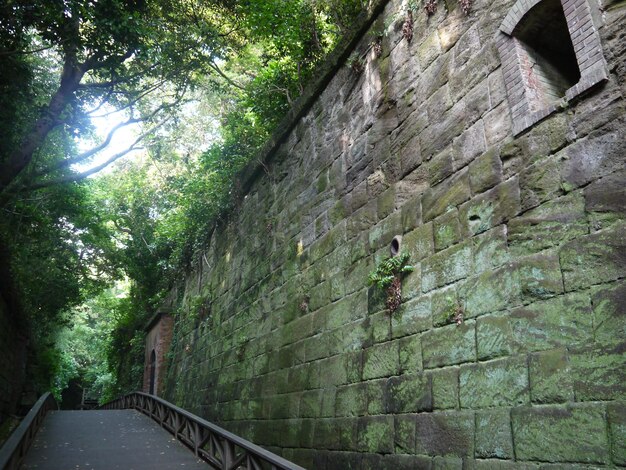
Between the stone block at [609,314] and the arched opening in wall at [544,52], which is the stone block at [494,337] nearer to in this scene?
the stone block at [609,314]

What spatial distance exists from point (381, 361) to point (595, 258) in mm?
2034

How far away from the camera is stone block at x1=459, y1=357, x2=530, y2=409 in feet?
9.20

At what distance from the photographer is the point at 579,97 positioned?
9.29 feet

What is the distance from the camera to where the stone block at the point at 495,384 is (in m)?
2.80

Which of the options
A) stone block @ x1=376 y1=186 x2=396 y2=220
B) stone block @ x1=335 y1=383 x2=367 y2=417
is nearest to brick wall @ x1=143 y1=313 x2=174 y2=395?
stone block @ x1=335 y1=383 x2=367 y2=417

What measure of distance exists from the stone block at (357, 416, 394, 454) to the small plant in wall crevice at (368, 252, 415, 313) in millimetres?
913

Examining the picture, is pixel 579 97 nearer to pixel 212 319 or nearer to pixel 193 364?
pixel 212 319

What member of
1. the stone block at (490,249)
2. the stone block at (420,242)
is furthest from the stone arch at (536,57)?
the stone block at (420,242)

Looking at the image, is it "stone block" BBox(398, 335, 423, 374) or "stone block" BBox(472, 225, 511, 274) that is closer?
"stone block" BBox(472, 225, 511, 274)

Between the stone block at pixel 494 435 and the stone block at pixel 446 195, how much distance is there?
1.50 metres

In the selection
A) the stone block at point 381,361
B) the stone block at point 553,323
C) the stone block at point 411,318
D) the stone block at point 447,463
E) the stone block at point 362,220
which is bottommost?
the stone block at point 447,463

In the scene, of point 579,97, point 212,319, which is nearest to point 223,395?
point 212,319

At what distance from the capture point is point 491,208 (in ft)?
10.8

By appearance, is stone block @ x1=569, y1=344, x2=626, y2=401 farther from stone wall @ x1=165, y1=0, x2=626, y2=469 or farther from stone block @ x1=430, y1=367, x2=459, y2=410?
stone block @ x1=430, y1=367, x2=459, y2=410
